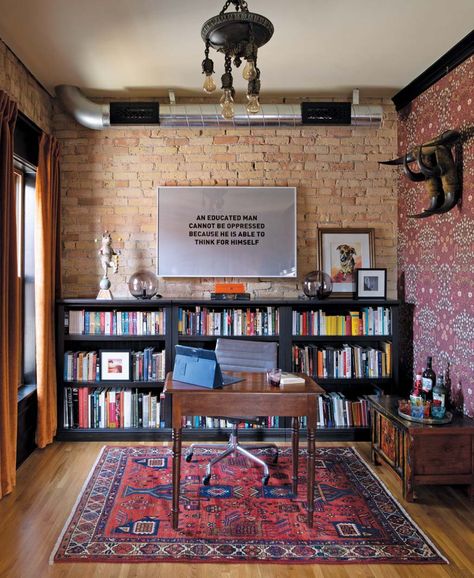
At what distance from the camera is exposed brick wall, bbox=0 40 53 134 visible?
3.56m

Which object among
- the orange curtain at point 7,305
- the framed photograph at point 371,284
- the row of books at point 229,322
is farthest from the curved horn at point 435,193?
the orange curtain at point 7,305

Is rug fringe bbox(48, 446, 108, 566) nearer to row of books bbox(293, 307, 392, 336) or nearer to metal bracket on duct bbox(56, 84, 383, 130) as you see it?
row of books bbox(293, 307, 392, 336)

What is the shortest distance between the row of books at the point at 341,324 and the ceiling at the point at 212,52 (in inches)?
79.4

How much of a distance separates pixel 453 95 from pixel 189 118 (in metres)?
2.17

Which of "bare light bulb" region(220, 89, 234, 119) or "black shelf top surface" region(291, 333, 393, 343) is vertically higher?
"bare light bulb" region(220, 89, 234, 119)

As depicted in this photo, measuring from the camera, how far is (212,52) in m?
3.70

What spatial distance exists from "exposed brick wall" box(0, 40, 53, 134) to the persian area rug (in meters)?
2.85

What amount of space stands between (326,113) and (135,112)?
171cm

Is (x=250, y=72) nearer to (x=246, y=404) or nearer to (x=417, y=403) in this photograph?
(x=246, y=404)

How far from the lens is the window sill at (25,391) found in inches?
152

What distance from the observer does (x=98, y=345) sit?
15.2ft

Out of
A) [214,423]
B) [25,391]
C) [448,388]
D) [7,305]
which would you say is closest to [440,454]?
[448,388]

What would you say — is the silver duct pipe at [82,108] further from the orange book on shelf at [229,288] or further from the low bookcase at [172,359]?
the orange book on shelf at [229,288]

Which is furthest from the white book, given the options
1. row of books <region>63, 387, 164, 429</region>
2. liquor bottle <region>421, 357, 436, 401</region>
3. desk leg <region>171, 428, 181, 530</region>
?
row of books <region>63, 387, 164, 429</region>
